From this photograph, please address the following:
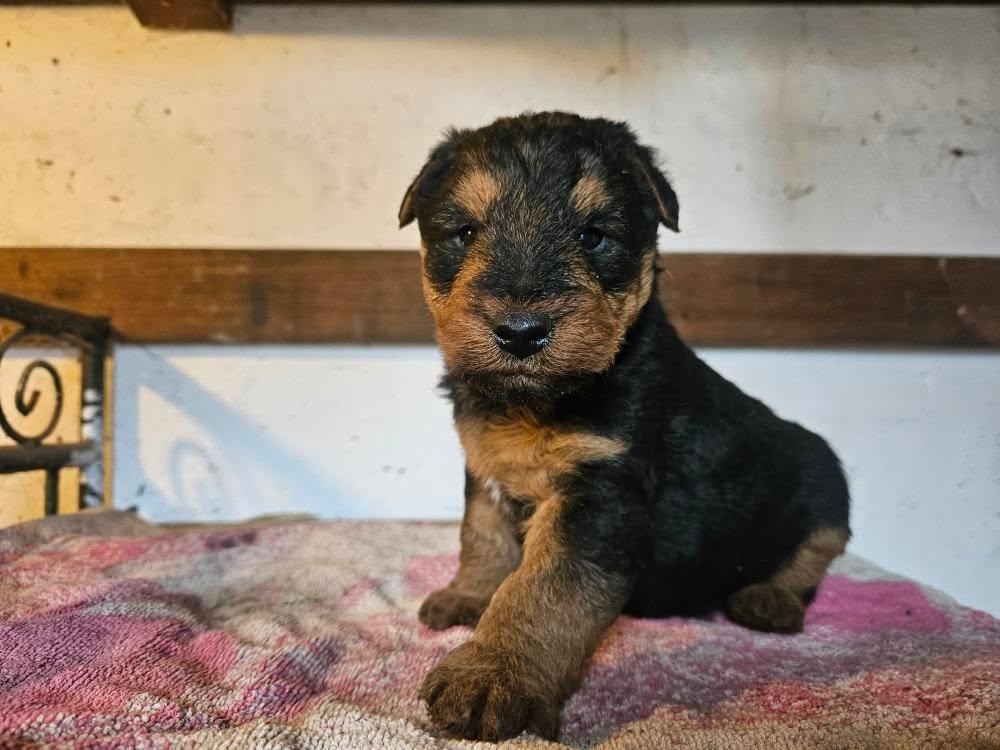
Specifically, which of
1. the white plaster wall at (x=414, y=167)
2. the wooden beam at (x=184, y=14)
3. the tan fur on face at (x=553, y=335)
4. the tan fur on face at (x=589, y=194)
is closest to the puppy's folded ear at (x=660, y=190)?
the tan fur on face at (x=589, y=194)

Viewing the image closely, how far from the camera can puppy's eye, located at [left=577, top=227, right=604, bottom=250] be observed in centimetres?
183

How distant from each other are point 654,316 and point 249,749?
1.47 metres

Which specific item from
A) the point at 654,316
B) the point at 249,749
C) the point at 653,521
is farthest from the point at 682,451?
the point at 249,749

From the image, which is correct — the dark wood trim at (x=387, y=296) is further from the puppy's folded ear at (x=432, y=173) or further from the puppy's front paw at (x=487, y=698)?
the puppy's front paw at (x=487, y=698)

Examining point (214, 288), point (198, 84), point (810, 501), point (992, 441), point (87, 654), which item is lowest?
point (87, 654)

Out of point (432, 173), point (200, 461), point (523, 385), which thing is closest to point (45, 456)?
point (200, 461)

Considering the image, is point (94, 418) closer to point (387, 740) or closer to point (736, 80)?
point (387, 740)

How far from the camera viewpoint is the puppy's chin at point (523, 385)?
5.16 ft

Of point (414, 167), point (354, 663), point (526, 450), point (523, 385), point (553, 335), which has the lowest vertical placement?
point (354, 663)

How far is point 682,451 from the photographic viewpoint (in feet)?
6.69

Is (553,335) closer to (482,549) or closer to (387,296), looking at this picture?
(482,549)

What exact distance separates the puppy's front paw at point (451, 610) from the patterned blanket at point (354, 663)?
0.13 ft

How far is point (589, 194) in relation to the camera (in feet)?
6.07

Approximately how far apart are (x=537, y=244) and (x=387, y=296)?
1.80 m
